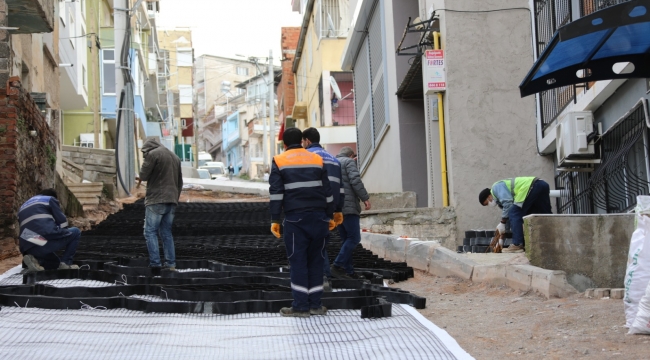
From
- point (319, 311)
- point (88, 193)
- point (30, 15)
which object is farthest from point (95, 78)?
point (319, 311)

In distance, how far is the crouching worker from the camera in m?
9.89

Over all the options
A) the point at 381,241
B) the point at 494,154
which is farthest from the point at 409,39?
the point at 381,241

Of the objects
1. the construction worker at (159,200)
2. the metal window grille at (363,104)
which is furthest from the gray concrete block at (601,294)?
the metal window grille at (363,104)

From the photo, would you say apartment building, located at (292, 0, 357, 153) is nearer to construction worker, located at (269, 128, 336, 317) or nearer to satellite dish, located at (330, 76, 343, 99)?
satellite dish, located at (330, 76, 343, 99)

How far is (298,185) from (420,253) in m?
4.53

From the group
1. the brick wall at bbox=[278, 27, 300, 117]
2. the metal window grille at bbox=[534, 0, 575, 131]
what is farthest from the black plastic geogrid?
the brick wall at bbox=[278, 27, 300, 117]

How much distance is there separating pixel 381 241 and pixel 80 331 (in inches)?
297

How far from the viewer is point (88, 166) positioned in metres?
28.7

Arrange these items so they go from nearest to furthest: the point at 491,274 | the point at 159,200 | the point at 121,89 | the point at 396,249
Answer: the point at 491,274
the point at 159,200
the point at 396,249
the point at 121,89

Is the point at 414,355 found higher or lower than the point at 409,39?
lower

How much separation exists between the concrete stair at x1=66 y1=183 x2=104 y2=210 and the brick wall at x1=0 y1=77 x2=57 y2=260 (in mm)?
7989

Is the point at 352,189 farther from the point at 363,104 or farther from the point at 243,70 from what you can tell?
the point at 243,70

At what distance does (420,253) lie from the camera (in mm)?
11750

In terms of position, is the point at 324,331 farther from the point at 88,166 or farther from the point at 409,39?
the point at 88,166
